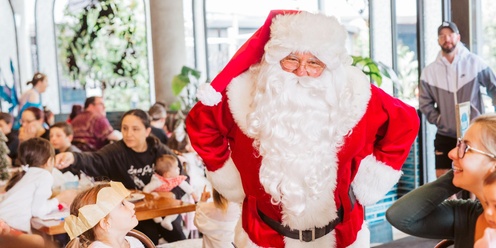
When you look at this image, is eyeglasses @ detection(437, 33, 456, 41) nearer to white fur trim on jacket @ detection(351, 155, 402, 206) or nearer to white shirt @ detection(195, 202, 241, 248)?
white shirt @ detection(195, 202, 241, 248)

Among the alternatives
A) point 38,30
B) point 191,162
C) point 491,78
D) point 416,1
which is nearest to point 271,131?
point 191,162

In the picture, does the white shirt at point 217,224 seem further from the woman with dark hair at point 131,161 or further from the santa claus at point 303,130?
the woman with dark hair at point 131,161

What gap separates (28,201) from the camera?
3.53 meters

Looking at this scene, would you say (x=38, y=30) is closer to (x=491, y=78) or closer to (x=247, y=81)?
(x=491, y=78)

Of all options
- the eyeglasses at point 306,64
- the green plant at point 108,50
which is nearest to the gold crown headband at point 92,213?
the eyeglasses at point 306,64

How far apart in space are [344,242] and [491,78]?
2.97 m

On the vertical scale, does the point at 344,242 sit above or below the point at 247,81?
below

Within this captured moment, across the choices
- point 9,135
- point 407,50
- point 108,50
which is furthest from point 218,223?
point 108,50

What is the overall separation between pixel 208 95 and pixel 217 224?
1.06 metres

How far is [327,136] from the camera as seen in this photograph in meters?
2.44

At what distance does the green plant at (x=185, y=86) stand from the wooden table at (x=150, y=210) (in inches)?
156

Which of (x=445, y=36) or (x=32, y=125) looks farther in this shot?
(x=32, y=125)

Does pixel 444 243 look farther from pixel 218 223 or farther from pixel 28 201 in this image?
pixel 28 201

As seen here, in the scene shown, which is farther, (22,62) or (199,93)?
(22,62)
